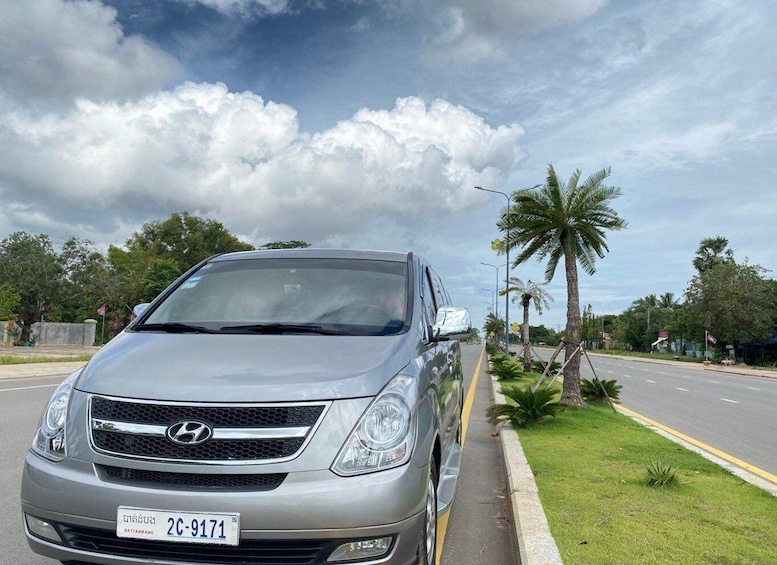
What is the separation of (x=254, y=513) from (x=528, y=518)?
8.15ft

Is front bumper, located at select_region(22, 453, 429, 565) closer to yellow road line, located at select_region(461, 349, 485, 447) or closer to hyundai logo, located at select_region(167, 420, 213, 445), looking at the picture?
hyundai logo, located at select_region(167, 420, 213, 445)

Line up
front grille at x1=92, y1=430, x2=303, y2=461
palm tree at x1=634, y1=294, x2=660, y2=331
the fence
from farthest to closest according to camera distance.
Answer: palm tree at x1=634, y1=294, x2=660, y2=331 < the fence < front grille at x1=92, y1=430, x2=303, y2=461

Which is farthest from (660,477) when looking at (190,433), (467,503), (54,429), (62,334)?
(62,334)

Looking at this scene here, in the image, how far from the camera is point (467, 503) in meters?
5.51

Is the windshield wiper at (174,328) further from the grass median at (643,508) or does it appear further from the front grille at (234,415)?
the grass median at (643,508)

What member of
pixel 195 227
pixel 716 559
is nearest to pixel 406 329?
pixel 716 559

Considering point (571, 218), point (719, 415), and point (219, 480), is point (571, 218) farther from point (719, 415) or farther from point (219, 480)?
point (219, 480)

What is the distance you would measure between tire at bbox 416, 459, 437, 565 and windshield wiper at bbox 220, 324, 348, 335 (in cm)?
90

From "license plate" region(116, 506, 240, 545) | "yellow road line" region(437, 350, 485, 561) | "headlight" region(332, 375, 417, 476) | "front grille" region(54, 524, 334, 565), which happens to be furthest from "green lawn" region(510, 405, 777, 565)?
"license plate" region(116, 506, 240, 545)

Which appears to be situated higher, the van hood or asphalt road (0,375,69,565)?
the van hood

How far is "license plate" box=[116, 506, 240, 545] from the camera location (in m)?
2.60

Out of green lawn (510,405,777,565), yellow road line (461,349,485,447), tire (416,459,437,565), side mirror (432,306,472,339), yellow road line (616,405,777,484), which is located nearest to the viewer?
tire (416,459,437,565)

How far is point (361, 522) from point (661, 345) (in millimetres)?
109247

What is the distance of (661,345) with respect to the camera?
103m
